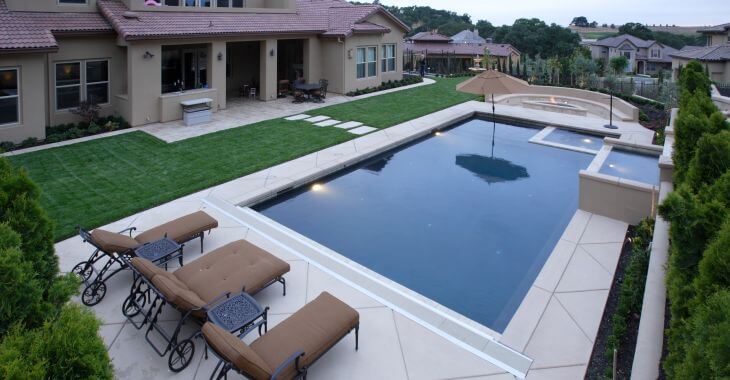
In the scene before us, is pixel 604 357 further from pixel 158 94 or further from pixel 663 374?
pixel 158 94

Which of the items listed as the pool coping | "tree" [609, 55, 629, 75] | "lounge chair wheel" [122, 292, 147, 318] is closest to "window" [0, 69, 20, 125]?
the pool coping

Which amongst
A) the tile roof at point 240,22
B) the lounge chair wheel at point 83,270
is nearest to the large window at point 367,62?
the tile roof at point 240,22

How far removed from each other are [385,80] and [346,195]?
16709 mm

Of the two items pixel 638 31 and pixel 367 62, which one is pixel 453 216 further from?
pixel 638 31

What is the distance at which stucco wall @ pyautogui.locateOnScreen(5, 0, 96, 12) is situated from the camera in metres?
15.5

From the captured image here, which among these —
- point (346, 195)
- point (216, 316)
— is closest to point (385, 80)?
point (346, 195)

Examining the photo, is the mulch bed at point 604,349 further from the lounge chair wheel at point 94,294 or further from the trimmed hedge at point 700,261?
the lounge chair wheel at point 94,294

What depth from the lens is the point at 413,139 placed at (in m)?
16.8

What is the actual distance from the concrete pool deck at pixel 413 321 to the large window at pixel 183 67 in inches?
457

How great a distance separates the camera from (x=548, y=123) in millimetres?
18922

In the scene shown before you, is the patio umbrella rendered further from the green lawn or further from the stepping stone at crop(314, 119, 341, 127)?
the stepping stone at crop(314, 119, 341, 127)

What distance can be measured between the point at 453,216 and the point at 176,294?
6.62m

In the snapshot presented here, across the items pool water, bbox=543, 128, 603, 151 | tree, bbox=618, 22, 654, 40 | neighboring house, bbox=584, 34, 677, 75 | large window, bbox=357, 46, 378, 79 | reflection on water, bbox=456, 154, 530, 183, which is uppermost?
tree, bbox=618, 22, 654, 40

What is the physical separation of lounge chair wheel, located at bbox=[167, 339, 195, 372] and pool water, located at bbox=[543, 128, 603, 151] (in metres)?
14.4
